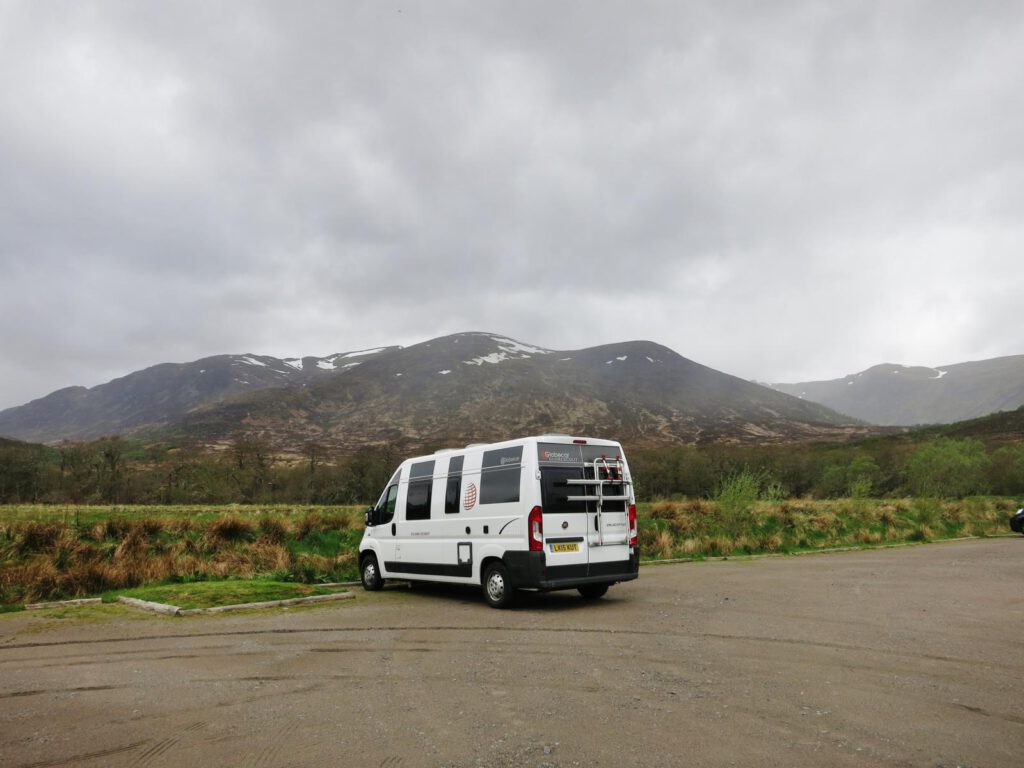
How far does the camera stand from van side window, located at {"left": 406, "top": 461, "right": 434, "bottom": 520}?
1311 centimetres

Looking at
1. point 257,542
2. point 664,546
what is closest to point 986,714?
point 257,542

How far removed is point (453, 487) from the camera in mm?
12555

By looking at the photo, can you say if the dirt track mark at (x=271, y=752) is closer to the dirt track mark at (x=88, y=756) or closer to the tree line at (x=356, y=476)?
the dirt track mark at (x=88, y=756)

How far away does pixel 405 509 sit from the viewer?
44.5 feet

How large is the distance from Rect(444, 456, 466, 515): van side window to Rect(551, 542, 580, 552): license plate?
206 centimetres

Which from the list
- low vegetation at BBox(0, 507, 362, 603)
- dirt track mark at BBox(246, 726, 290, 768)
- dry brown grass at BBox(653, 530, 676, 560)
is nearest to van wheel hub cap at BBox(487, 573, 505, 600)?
low vegetation at BBox(0, 507, 362, 603)

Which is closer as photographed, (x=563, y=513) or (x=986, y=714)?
(x=986, y=714)

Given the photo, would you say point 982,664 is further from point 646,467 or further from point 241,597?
point 646,467

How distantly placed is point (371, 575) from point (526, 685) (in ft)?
27.1

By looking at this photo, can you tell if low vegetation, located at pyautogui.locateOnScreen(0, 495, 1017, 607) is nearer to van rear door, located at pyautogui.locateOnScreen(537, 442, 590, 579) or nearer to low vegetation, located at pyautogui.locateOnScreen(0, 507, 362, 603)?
low vegetation, located at pyautogui.locateOnScreen(0, 507, 362, 603)

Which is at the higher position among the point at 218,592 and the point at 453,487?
the point at 453,487

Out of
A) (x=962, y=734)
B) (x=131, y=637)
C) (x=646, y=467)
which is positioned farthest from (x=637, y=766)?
(x=646, y=467)

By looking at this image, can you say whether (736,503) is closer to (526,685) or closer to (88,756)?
(526,685)

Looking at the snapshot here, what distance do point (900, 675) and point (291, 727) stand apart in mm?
5684
